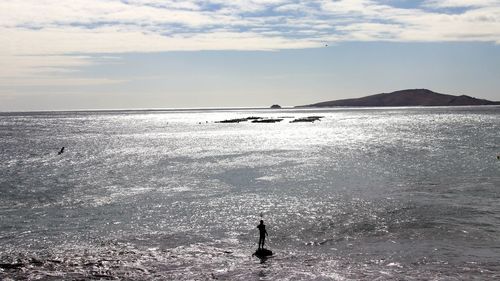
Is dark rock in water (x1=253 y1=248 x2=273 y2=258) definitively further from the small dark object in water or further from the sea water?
the small dark object in water

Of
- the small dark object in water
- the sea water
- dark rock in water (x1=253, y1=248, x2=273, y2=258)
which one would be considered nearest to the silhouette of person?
dark rock in water (x1=253, y1=248, x2=273, y2=258)

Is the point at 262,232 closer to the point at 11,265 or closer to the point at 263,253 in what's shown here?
the point at 263,253

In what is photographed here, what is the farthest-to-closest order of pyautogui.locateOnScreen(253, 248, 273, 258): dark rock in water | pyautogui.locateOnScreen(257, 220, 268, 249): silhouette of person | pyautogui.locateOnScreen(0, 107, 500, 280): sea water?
pyautogui.locateOnScreen(257, 220, 268, 249): silhouette of person → pyautogui.locateOnScreen(253, 248, 273, 258): dark rock in water → pyautogui.locateOnScreen(0, 107, 500, 280): sea water

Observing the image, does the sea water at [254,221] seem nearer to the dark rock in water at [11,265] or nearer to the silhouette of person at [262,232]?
the dark rock in water at [11,265]

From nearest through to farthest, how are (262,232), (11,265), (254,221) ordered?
(11,265) < (262,232) < (254,221)

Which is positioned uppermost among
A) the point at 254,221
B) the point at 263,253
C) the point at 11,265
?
the point at 263,253

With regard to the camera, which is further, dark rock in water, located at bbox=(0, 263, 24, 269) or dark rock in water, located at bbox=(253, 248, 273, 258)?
dark rock in water, located at bbox=(253, 248, 273, 258)

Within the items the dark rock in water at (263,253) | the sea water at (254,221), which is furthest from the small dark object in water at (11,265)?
the dark rock in water at (263,253)

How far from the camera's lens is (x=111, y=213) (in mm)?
39656

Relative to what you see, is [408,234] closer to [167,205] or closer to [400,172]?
[167,205]

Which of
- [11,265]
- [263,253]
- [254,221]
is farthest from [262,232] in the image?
[11,265]

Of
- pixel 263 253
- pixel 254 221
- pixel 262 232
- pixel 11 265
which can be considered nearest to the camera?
pixel 11 265

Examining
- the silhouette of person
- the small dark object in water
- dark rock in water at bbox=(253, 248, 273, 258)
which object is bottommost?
the small dark object in water

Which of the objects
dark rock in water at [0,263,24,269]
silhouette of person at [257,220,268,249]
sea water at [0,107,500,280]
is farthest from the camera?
silhouette of person at [257,220,268,249]
